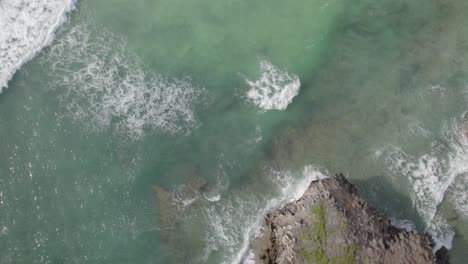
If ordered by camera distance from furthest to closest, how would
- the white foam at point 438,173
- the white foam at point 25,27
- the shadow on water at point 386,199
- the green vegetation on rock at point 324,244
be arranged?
the white foam at point 25,27
the shadow on water at point 386,199
the white foam at point 438,173
the green vegetation on rock at point 324,244

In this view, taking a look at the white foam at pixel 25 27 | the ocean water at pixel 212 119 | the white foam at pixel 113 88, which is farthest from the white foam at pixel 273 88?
the white foam at pixel 25 27

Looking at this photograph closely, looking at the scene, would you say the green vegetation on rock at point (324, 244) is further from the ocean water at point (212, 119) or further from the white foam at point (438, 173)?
the white foam at point (438, 173)

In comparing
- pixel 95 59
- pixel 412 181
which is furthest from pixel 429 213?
pixel 95 59

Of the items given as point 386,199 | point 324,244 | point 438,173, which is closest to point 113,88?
point 324,244

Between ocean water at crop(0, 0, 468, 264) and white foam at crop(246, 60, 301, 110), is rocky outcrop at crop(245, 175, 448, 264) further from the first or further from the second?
white foam at crop(246, 60, 301, 110)

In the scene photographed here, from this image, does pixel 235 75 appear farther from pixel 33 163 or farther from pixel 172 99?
pixel 33 163

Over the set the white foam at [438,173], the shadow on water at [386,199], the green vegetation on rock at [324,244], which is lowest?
the green vegetation on rock at [324,244]
